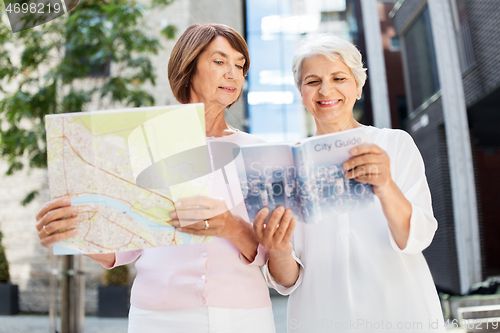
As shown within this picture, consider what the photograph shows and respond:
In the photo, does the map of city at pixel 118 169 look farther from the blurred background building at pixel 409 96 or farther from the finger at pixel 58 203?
the blurred background building at pixel 409 96

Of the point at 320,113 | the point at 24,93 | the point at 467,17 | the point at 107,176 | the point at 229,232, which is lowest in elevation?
the point at 229,232

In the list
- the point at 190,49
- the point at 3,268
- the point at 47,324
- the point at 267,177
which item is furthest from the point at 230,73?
the point at 3,268

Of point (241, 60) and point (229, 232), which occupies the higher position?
point (241, 60)

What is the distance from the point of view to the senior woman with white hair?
1294mm

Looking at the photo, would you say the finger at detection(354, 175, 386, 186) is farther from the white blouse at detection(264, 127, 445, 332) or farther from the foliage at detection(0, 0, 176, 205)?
the foliage at detection(0, 0, 176, 205)

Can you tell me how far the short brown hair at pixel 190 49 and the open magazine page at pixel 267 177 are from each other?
0.51 metres

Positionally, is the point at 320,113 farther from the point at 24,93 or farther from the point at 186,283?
the point at 24,93

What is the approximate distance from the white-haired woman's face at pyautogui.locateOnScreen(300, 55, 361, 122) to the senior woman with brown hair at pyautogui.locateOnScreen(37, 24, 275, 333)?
0.29m

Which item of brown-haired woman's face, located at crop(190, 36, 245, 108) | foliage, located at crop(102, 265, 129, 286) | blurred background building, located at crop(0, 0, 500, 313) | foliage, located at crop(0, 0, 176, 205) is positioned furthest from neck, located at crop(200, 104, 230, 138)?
foliage, located at crop(102, 265, 129, 286)

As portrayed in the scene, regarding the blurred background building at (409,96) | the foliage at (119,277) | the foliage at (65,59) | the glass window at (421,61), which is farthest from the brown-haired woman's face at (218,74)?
the glass window at (421,61)

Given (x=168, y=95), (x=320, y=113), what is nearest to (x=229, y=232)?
(x=320, y=113)

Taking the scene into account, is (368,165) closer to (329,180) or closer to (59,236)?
(329,180)

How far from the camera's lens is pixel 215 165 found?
140cm

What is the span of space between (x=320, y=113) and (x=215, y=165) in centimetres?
47
